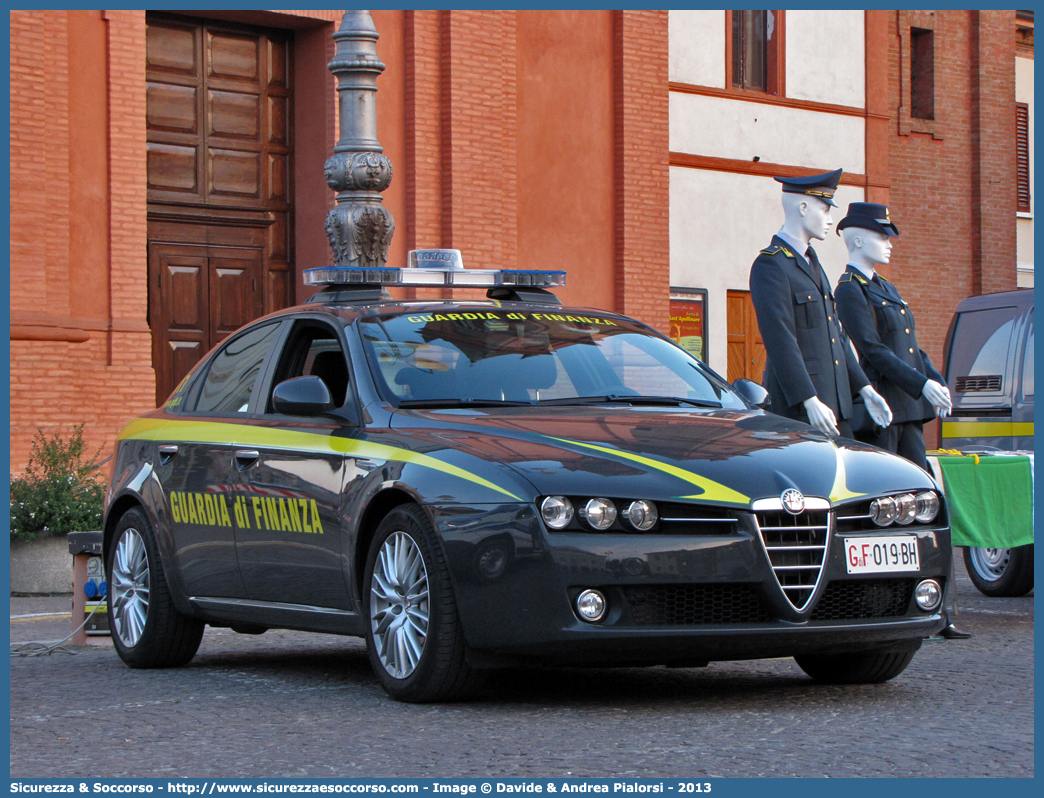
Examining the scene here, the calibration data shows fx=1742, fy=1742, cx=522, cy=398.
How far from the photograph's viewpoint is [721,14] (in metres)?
24.7

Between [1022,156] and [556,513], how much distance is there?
26.9m

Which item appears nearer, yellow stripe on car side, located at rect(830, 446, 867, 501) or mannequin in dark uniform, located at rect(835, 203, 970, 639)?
yellow stripe on car side, located at rect(830, 446, 867, 501)

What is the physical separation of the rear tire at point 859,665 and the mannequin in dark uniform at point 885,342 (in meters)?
2.10

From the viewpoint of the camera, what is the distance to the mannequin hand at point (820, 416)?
8297 millimetres

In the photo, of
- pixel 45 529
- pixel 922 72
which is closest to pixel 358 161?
A: pixel 45 529

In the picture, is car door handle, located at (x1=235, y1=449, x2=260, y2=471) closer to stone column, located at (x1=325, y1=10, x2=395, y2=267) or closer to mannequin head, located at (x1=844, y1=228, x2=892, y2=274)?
mannequin head, located at (x1=844, y1=228, x2=892, y2=274)

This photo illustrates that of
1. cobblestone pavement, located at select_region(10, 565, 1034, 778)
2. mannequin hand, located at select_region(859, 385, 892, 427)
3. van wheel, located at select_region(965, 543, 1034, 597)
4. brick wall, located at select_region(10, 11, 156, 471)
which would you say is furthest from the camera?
brick wall, located at select_region(10, 11, 156, 471)

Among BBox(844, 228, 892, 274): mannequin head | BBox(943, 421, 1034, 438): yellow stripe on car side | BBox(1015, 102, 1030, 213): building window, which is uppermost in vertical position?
BBox(1015, 102, 1030, 213): building window

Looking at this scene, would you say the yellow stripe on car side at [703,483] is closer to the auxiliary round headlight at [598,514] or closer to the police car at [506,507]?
the police car at [506,507]

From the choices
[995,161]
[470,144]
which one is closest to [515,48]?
[470,144]

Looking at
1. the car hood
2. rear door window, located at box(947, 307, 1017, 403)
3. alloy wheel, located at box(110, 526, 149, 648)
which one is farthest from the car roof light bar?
rear door window, located at box(947, 307, 1017, 403)

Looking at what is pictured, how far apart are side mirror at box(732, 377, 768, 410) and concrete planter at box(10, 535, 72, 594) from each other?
6.58 m

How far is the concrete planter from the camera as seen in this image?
12.5m

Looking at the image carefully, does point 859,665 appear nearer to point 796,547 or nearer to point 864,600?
point 864,600
